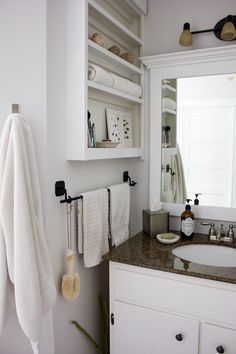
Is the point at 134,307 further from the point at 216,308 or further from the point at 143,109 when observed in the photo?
the point at 143,109

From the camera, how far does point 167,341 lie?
1454 millimetres

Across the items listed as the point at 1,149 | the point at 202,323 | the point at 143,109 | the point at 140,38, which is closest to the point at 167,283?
the point at 202,323

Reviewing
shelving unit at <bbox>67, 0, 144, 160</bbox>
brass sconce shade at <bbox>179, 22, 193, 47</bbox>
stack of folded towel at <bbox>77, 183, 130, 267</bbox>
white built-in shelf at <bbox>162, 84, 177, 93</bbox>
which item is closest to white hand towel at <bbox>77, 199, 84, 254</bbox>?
stack of folded towel at <bbox>77, 183, 130, 267</bbox>

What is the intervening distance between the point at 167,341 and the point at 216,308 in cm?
31

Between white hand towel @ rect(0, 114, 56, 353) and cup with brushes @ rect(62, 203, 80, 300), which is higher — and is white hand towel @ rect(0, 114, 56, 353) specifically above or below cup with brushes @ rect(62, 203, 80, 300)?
above

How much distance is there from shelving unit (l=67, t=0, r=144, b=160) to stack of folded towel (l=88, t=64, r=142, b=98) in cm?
3

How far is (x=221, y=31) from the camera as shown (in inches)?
67.8

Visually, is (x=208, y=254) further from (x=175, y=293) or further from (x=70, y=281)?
(x=70, y=281)

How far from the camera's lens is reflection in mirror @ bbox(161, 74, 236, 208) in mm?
1796

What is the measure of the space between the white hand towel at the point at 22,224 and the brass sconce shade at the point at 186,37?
1090 millimetres

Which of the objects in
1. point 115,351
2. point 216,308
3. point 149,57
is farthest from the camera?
point 149,57

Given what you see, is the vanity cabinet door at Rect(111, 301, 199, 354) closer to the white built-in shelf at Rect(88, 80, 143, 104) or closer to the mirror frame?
the mirror frame

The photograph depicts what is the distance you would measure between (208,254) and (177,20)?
144 centimetres

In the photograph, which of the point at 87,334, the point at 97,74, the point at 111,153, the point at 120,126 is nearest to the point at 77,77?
the point at 97,74
